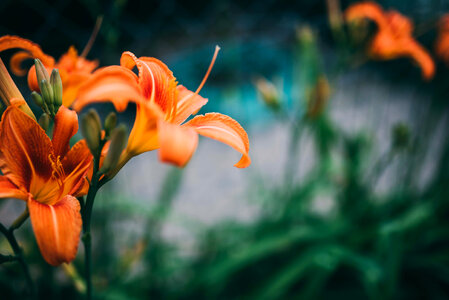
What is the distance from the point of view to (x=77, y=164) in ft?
1.28

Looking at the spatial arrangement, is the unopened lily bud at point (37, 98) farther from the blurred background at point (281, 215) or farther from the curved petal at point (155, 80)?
the blurred background at point (281, 215)

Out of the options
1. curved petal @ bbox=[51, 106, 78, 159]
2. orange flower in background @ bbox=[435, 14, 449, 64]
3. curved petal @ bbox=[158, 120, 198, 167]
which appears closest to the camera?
curved petal @ bbox=[158, 120, 198, 167]

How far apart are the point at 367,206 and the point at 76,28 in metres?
1.71

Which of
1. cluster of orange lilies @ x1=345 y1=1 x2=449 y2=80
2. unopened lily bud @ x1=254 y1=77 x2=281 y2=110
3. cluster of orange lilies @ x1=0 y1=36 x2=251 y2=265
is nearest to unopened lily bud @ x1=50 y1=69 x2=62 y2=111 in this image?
cluster of orange lilies @ x1=0 y1=36 x2=251 y2=265

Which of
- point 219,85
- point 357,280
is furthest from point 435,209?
point 219,85

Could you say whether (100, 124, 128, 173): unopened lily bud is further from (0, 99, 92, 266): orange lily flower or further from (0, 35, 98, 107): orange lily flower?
(0, 35, 98, 107): orange lily flower

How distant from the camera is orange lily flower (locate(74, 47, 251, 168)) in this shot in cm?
28

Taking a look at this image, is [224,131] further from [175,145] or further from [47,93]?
[47,93]

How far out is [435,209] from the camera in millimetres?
1171

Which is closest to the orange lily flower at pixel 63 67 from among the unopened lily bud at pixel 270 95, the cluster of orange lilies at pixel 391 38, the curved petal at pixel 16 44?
the curved petal at pixel 16 44

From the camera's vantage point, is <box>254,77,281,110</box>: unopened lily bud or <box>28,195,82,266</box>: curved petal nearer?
<box>28,195,82,266</box>: curved petal

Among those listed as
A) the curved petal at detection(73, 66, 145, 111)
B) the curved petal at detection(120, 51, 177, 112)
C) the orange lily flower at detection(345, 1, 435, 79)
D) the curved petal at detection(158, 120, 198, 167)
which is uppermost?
the orange lily flower at detection(345, 1, 435, 79)

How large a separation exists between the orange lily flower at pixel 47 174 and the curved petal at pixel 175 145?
0.44 ft

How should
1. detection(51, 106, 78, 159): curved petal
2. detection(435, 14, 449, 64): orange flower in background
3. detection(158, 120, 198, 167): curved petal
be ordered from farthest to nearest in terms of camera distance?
detection(435, 14, 449, 64): orange flower in background → detection(51, 106, 78, 159): curved petal → detection(158, 120, 198, 167): curved petal
